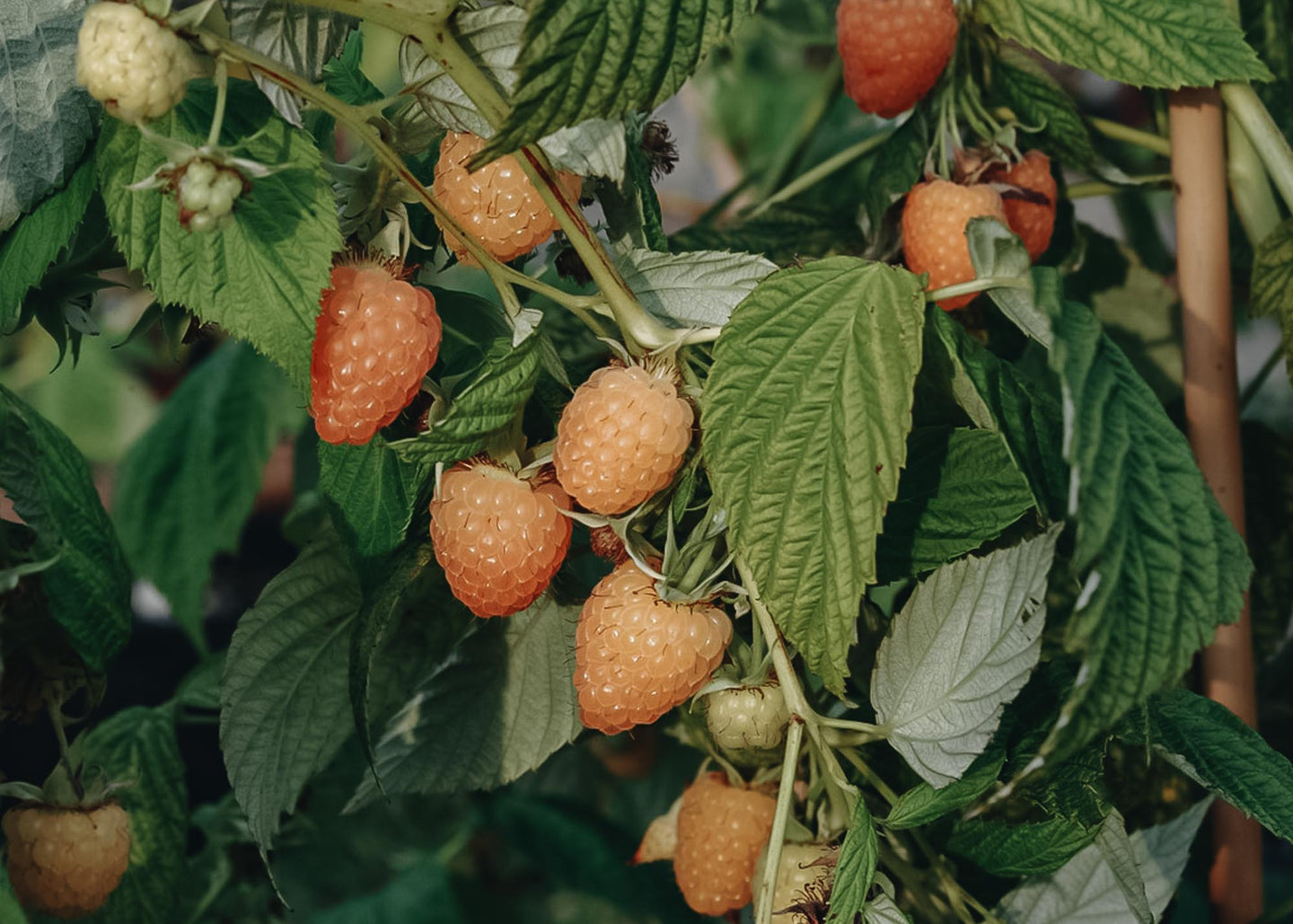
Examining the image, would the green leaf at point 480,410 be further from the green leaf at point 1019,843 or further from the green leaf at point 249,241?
the green leaf at point 1019,843

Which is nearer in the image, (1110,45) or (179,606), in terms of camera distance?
(1110,45)

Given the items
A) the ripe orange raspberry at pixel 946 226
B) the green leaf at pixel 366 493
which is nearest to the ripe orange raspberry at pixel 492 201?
the green leaf at pixel 366 493

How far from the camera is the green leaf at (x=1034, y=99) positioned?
661mm

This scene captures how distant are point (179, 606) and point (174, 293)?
634 mm

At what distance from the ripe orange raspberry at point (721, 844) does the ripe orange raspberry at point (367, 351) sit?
0.24 metres

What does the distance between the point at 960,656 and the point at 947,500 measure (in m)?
0.06

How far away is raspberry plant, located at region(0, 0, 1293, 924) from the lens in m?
0.42

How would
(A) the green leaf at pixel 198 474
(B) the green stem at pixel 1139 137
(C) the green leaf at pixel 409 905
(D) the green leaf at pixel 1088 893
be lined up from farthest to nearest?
(A) the green leaf at pixel 198 474 → (C) the green leaf at pixel 409 905 → (B) the green stem at pixel 1139 137 → (D) the green leaf at pixel 1088 893

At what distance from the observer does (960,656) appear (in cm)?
50

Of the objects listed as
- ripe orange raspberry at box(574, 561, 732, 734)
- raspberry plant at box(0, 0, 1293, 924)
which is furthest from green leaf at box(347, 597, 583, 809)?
ripe orange raspberry at box(574, 561, 732, 734)

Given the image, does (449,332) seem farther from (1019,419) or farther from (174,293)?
(1019,419)

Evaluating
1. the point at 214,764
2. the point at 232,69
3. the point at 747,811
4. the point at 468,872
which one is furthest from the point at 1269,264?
the point at 214,764

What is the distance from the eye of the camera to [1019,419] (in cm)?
45

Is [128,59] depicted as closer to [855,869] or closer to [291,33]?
[291,33]
